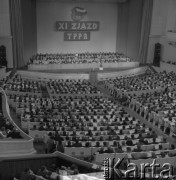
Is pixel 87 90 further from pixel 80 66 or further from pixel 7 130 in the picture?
pixel 7 130

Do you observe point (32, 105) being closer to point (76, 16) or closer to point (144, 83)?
point (144, 83)

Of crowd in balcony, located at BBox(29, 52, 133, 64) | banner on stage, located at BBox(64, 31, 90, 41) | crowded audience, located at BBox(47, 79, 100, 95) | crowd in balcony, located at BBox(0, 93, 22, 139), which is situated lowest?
crowded audience, located at BBox(47, 79, 100, 95)

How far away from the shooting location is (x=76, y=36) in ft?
111

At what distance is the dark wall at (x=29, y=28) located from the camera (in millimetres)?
28562

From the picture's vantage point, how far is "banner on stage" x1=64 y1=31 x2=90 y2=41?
33.5 m

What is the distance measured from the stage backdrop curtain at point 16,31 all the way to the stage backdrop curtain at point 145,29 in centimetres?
1262

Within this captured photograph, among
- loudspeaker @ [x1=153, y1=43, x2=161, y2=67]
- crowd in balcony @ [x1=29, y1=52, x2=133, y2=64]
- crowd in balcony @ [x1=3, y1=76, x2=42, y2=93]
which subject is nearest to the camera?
crowd in balcony @ [x1=3, y1=76, x2=42, y2=93]

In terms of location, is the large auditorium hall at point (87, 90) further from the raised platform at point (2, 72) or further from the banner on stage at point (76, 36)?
the banner on stage at point (76, 36)

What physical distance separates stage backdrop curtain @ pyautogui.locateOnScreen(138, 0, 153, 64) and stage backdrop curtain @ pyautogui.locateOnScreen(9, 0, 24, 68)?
12618 mm

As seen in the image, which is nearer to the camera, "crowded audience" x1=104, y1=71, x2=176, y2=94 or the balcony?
"crowded audience" x1=104, y1=71, x2=176, y2=94

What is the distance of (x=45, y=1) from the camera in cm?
3191

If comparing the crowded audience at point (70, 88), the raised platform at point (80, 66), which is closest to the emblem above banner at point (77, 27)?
the raised platform at point (80, 66)

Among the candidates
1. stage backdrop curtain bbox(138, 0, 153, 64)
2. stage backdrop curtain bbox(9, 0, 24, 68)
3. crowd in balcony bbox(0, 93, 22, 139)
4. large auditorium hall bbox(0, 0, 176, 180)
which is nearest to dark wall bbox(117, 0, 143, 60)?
large auditorium hall bbox(0, 0, 176, 180)

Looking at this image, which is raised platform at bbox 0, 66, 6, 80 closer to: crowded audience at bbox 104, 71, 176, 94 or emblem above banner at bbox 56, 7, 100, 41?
crowded audience at bbox 104, 71, 176, 94
